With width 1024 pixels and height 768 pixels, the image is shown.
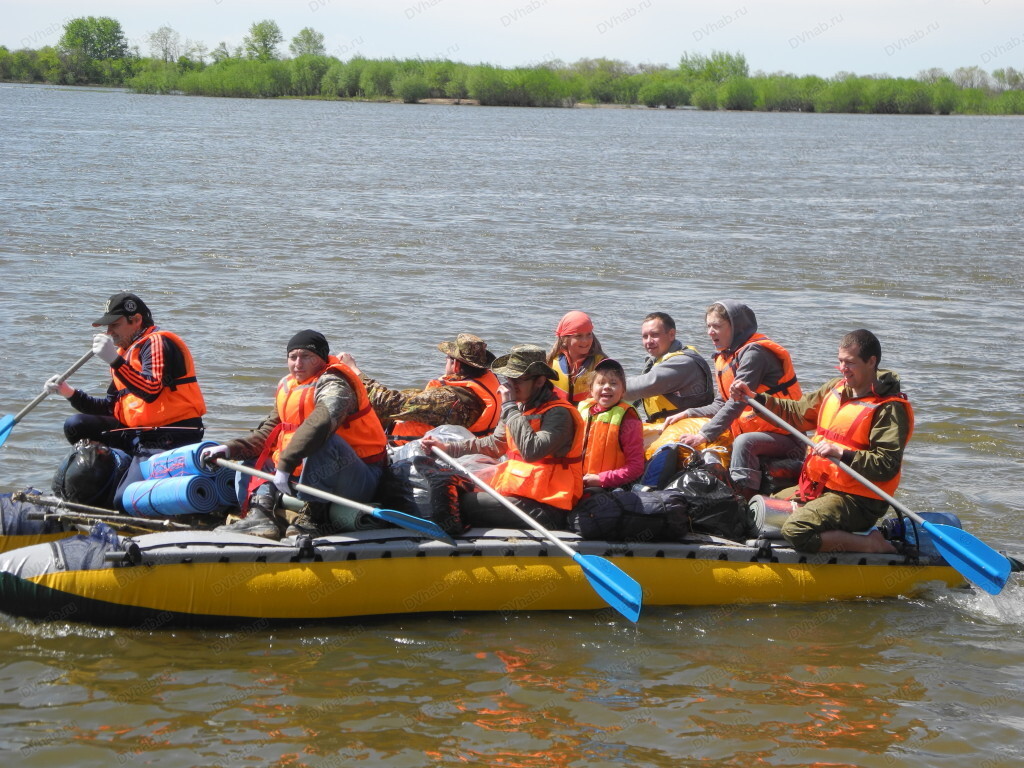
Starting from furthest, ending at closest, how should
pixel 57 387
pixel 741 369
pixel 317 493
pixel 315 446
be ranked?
1. pixel 741 369
2. pixel 57 387
3. pixel 317 493
4. pixel 315 446

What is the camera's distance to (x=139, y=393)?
24.3ft

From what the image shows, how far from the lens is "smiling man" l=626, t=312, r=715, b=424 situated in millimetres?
8008

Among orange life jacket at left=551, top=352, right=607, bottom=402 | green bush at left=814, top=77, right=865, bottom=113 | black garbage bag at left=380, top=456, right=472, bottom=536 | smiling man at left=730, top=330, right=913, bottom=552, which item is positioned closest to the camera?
smiling man at left=730, top=330, right=913, bottom=552

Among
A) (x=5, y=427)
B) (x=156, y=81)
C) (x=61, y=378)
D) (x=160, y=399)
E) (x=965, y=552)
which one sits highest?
(x=156, y=81)

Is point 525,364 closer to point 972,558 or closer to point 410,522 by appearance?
point 410,522

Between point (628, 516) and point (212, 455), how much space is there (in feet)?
7.82

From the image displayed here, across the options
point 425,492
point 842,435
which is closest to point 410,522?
point 425,492

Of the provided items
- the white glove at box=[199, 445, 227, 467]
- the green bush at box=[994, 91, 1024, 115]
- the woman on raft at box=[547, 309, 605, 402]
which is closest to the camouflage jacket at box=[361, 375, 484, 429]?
the woman on raft at box=[547, 309, 605, 402]

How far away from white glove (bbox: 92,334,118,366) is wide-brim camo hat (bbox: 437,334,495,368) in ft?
6.66

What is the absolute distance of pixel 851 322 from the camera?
15664 millimetres

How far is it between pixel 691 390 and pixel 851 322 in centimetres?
817

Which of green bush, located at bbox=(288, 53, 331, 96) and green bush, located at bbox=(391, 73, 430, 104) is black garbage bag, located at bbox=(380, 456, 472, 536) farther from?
green bush, located at bbox=(288, 53, 331, 96)

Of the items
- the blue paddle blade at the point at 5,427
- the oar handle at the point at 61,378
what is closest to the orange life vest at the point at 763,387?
the oar handle at the point at 61,378

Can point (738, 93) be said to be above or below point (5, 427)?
above
